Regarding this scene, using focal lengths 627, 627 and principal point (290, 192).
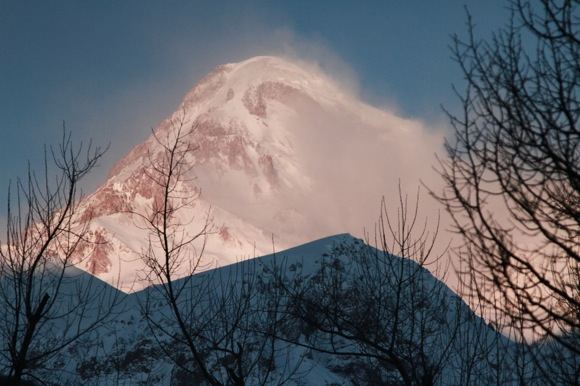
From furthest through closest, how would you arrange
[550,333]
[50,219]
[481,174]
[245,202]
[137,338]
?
[245,202], [137,338], [50,219], [481,174], [550,333]

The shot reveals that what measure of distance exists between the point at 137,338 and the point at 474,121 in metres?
54.9

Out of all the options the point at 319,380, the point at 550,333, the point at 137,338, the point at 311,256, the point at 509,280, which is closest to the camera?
the point at 550,333

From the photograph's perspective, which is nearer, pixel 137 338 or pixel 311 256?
pixel 137 338

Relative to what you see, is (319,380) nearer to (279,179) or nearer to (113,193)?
(113,193)

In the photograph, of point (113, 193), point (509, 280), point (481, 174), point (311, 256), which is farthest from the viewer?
point (113, 193)

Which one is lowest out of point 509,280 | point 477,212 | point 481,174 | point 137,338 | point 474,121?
point 509,280

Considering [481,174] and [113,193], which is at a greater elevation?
[113,193]

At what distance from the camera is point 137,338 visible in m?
56.1

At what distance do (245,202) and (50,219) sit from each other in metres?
176

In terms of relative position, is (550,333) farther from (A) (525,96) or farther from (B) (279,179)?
(B) (279,179)

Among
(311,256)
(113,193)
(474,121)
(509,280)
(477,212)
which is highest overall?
(113,193)

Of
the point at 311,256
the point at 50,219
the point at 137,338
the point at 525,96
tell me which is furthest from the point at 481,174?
the point at 311,256

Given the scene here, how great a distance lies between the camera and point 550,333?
14.0ft

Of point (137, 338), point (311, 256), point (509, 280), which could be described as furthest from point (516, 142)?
point (311, 256)
